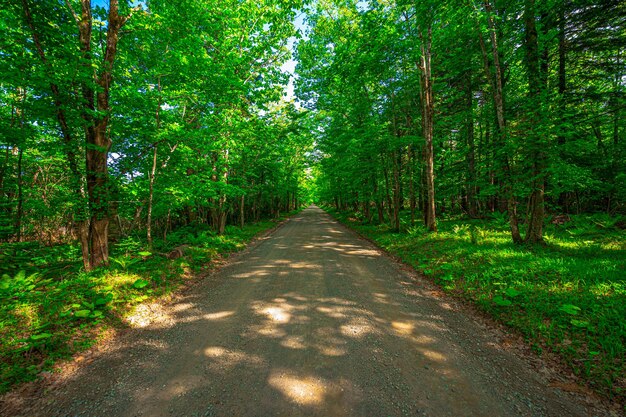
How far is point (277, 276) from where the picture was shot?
6562 mm

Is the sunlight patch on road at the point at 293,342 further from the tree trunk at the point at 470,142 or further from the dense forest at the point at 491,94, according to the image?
the tree trunk at the point at 470,142

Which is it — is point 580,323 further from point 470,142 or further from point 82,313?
point 470,142

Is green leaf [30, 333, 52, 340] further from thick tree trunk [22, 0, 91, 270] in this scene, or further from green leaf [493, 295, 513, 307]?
green leaf [493, 295, 513, 307]

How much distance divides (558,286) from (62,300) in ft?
31.8

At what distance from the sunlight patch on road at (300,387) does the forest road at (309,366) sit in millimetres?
12

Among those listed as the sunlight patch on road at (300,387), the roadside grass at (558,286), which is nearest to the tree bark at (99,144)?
the sunlight patch on road at (300,387)

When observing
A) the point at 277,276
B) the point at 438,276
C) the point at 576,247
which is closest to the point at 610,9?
the point at 576,247

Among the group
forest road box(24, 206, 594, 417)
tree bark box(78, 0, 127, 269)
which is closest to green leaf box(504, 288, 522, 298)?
forest road box(24, 206, 594, 417)

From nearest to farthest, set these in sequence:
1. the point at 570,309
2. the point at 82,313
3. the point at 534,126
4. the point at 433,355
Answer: the point at 433,355 → the point at 570,309 → the point at 82,313 → the point at 534,126

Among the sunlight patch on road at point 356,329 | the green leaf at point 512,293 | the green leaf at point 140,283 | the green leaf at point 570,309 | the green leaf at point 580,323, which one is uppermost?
the green leaf at point 140,283

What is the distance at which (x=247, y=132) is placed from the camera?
1110 cm

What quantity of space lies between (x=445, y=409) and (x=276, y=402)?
5.93 ft

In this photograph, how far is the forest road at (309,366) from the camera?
95.1 inches

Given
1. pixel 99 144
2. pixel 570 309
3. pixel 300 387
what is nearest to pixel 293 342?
pixel 300 387
